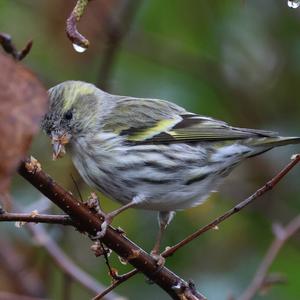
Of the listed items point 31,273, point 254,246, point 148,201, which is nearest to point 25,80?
point 148,201

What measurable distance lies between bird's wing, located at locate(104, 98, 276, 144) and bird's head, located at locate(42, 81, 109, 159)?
10cm

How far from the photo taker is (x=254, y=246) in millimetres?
4512

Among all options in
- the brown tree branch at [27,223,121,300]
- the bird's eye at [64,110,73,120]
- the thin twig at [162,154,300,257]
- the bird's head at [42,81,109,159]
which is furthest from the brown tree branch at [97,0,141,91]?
the thin twig at [162,154,300,257]

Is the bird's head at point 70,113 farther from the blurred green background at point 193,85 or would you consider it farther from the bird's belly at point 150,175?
the blurred green background at point 193,85

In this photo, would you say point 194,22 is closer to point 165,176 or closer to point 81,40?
point 165,176

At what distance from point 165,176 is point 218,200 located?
1.58 metres

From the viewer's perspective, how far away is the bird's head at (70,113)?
3.34 meters

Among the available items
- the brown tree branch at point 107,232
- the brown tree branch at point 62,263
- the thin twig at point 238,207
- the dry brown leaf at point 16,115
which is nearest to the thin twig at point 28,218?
the brown tree branch at point 107,232

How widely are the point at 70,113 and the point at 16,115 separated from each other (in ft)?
7.65

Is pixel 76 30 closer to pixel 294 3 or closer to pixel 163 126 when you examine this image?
pixel 294 3

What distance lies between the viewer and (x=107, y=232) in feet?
7.00

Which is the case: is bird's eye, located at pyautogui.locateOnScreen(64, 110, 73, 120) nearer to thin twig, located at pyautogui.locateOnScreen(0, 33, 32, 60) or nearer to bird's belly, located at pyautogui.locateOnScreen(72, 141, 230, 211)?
bird's belly, located at pyautogui.locateOnScreen(72, 141, 230, 211)

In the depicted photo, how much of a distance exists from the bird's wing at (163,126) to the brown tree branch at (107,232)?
43.0 inches

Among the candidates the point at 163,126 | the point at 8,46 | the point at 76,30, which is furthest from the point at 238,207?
the point at 163,126
